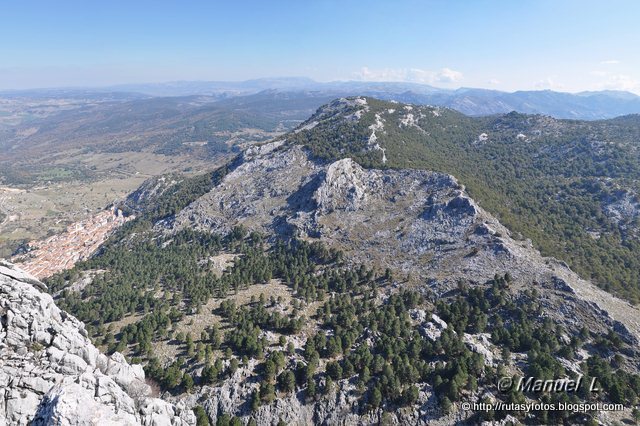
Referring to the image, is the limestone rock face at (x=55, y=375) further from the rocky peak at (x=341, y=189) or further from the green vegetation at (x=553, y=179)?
the green vegetation at (x=553, y=179)

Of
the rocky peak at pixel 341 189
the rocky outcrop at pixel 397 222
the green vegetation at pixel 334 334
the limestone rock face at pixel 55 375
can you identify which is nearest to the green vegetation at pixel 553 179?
the rocky outcrop at pixel 397 222

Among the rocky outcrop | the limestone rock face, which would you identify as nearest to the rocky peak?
the rocky outcrop

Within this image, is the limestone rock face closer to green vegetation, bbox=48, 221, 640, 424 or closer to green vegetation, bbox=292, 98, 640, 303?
green vegetation, bbox=48, 221, 640, 424

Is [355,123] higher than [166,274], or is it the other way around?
[355,123]

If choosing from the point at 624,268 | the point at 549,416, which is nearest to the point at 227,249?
the point at 549,416

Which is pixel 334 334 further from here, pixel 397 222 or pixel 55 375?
pixel 397 222

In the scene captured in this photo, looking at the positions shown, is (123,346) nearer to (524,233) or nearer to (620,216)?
(524,233)

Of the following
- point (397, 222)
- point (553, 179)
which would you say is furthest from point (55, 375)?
point (553, 179)

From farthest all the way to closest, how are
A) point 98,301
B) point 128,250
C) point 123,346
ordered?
point 128,250 → point 98,301 → point 123,346
